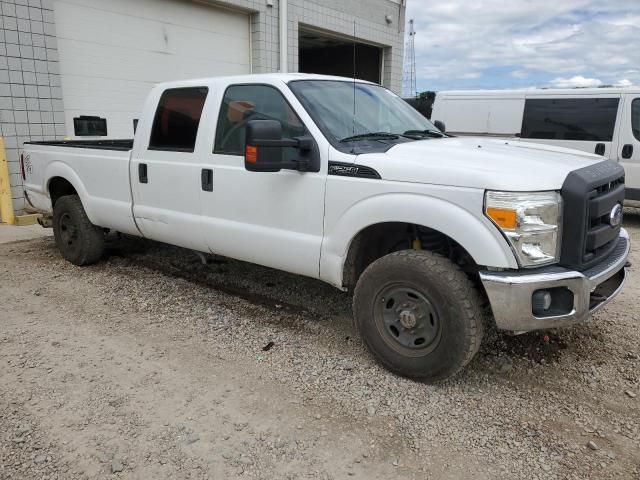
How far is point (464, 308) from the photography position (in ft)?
9.86

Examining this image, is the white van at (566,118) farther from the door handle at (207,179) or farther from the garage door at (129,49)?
the door handle at (207,179)

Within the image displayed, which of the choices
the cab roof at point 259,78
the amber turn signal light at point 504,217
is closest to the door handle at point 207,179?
the cab roof at point 259,78

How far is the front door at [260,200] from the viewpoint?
145 inches

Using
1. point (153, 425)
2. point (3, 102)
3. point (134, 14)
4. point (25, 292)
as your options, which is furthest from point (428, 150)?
point (134, 14)

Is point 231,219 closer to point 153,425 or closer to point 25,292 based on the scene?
point 153,425

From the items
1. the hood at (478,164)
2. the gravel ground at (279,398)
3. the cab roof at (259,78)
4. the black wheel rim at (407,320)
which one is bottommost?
the gravel ground at (279,398)

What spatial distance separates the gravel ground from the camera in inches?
102

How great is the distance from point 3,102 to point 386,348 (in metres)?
7.09

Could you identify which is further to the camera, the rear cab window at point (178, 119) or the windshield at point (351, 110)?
the rear cab window at point (178, 119)

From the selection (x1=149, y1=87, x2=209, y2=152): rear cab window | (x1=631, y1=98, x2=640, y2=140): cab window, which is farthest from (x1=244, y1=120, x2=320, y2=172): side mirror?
(x1=631, y1=98, x2=640, y2=140): cab window

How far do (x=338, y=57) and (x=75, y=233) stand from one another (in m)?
14.5

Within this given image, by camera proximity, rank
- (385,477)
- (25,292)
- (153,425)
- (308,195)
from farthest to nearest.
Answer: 1. (25,292)
2. (308,195)
3. (153,425)
4. (385,477)

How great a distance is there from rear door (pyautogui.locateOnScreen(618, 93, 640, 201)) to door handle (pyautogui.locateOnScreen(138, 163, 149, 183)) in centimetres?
742

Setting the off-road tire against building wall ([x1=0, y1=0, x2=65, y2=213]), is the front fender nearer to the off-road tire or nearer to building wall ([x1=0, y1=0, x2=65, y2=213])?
the off-road tire
